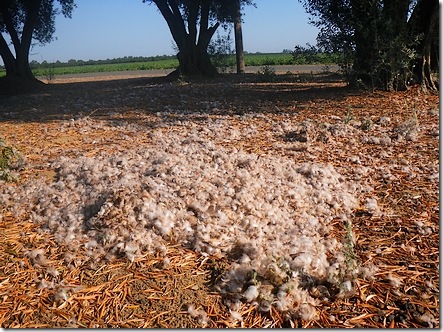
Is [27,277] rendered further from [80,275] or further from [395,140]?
[395,140]

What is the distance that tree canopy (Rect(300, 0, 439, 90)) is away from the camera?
7.79 m

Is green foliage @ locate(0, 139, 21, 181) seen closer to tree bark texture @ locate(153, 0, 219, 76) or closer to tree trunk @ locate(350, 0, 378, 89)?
tree trunk @ locate(350, 0, 378, 89)

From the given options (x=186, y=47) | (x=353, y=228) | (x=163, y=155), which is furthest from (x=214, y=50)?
(x=353, y=228)

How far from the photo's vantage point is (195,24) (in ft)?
54.9

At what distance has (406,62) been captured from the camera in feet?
25.7

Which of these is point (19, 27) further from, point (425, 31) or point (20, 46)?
point (425, 31)

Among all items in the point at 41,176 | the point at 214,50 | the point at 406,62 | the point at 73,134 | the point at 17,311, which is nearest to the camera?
the point at 17,311

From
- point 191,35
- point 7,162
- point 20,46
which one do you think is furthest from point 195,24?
point 7,162

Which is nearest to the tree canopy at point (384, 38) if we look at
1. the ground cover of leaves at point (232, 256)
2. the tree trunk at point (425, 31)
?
the tree trunk at point (425, 31)

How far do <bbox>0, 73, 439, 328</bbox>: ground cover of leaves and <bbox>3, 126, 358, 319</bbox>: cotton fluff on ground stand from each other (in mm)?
83

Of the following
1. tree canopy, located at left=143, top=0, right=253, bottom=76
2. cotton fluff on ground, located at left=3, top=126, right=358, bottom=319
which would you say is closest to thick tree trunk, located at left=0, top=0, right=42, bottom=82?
tree canopy, located at left=143, top=0, right=253, bottom=76

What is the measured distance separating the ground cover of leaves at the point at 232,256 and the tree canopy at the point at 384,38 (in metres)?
2.31

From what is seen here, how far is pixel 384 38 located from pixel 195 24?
10635 mm

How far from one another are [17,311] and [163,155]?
221cm
